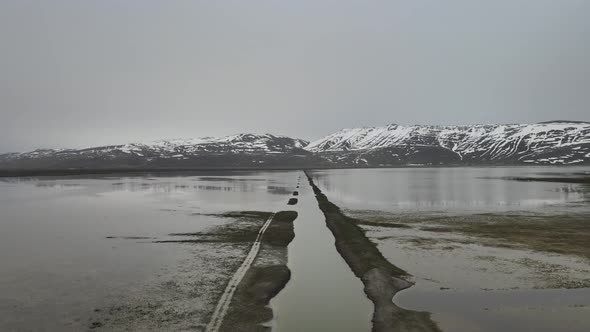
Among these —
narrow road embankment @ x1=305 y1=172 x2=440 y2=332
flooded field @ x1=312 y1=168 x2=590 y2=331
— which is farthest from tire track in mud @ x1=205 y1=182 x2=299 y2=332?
flooded field @ x1=312 y1=168 x2=590 y2=331

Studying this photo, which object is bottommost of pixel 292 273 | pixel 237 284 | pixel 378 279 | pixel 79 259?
pixel 292 273

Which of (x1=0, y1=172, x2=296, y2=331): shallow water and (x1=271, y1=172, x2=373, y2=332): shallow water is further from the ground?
(x1=0, y1=172, x2=296, y2=331): shallow water

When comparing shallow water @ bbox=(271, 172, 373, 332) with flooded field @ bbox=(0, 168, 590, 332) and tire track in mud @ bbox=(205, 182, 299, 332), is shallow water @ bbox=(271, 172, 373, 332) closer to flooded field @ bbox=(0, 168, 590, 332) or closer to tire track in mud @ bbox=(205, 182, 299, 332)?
flooded field @ bbox=(0, 168, 590, 332)

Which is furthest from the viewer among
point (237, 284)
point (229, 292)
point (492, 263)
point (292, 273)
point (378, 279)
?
point (492, 263)

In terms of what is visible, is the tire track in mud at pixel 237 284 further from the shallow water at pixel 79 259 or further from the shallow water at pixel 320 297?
the shallow water at pixel 79 259

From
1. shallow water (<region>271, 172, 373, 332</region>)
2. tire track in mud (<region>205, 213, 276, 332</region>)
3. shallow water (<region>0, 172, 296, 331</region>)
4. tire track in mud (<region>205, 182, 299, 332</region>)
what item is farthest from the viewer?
shallow water (<region>0, 172, 296, 331</region>)

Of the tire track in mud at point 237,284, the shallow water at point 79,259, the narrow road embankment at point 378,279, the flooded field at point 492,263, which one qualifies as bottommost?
the flooded field at point 492,263

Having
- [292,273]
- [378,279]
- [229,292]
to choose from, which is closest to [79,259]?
[229,292]

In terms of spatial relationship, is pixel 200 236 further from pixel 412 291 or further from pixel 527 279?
pixel 527 279

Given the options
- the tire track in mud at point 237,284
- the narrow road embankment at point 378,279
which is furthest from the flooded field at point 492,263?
the tire track in mud at point 237,284

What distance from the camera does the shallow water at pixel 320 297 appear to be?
17609 millimetres

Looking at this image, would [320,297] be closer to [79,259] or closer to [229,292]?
[229,292]

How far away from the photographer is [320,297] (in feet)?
69.7

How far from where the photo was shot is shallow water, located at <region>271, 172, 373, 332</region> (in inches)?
693
